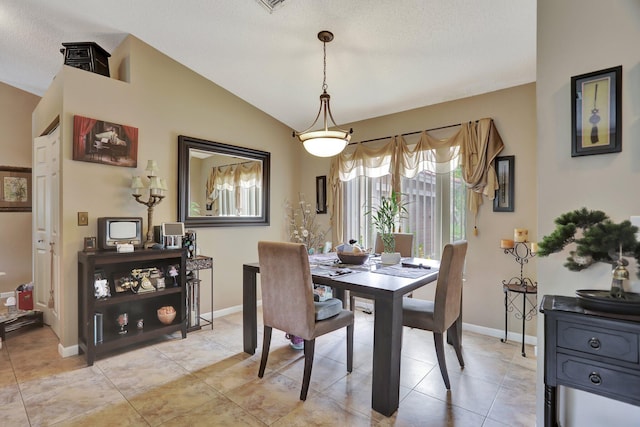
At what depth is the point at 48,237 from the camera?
3299 millimetres

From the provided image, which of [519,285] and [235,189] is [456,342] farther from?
[235,189]

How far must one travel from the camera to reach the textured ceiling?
7.95 feet

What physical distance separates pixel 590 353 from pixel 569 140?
3.03ft

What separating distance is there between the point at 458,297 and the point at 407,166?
1731 mm

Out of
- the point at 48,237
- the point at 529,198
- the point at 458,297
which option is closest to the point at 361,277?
the point at 458,297

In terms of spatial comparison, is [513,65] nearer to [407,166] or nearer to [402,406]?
[407,166]

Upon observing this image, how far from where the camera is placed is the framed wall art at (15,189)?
4.41m

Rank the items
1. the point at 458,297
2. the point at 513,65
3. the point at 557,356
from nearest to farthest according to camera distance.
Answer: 1. the point at 557,356
2. the point at 458,297
3. the point at 513,65

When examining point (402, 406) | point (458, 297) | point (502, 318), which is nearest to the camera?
point (402, 406)

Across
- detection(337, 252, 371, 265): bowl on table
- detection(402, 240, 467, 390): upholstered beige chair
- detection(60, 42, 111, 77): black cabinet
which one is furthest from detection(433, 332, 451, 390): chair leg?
detection(60, 42, 111, 77): black cabinet

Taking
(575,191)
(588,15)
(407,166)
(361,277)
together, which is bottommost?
(361,277)

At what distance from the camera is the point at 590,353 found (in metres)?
1.23

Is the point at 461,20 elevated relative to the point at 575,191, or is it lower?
elevated

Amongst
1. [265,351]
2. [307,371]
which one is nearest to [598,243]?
[307,371]
